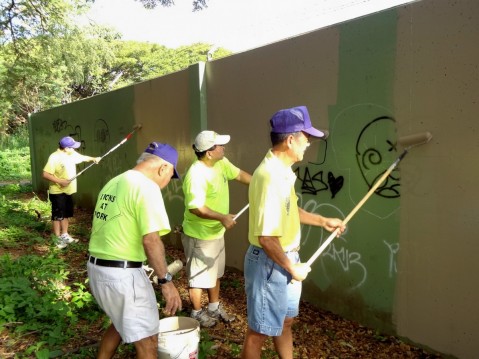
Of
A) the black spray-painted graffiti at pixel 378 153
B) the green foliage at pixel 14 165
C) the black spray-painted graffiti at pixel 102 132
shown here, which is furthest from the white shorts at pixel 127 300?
the green foliage at pixel 14 165

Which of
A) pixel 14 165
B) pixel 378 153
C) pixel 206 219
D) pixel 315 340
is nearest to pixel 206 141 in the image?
pixel 206 219

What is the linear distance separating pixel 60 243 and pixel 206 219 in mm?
4017

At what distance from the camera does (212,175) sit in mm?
3736

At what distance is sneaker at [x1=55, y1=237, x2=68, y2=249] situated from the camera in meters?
6.63

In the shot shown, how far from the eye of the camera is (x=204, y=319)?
3863 millimetres

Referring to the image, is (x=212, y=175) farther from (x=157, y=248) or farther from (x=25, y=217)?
(x=25, y=217)

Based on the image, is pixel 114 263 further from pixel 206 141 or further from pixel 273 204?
pixel 206 141

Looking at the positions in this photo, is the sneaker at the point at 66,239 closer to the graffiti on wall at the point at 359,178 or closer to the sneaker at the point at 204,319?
the sneaker at the point at 204,319

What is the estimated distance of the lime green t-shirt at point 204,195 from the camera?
3.59 m

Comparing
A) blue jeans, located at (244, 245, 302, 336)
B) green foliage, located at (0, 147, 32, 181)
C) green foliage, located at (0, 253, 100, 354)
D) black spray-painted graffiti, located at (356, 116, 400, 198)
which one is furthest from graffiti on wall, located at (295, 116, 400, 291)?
green foliage, located at (0, 147, 32, 181)

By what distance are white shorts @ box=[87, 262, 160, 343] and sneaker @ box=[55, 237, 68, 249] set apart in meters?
4.50

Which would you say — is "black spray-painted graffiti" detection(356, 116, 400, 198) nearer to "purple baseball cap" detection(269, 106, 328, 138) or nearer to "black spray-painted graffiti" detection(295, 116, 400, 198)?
"black spray-painted graffiti" detection(295, 116, 400, 198)

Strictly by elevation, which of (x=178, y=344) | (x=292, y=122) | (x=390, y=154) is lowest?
(x=178, y=344)

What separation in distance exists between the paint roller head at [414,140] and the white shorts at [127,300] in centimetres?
224
